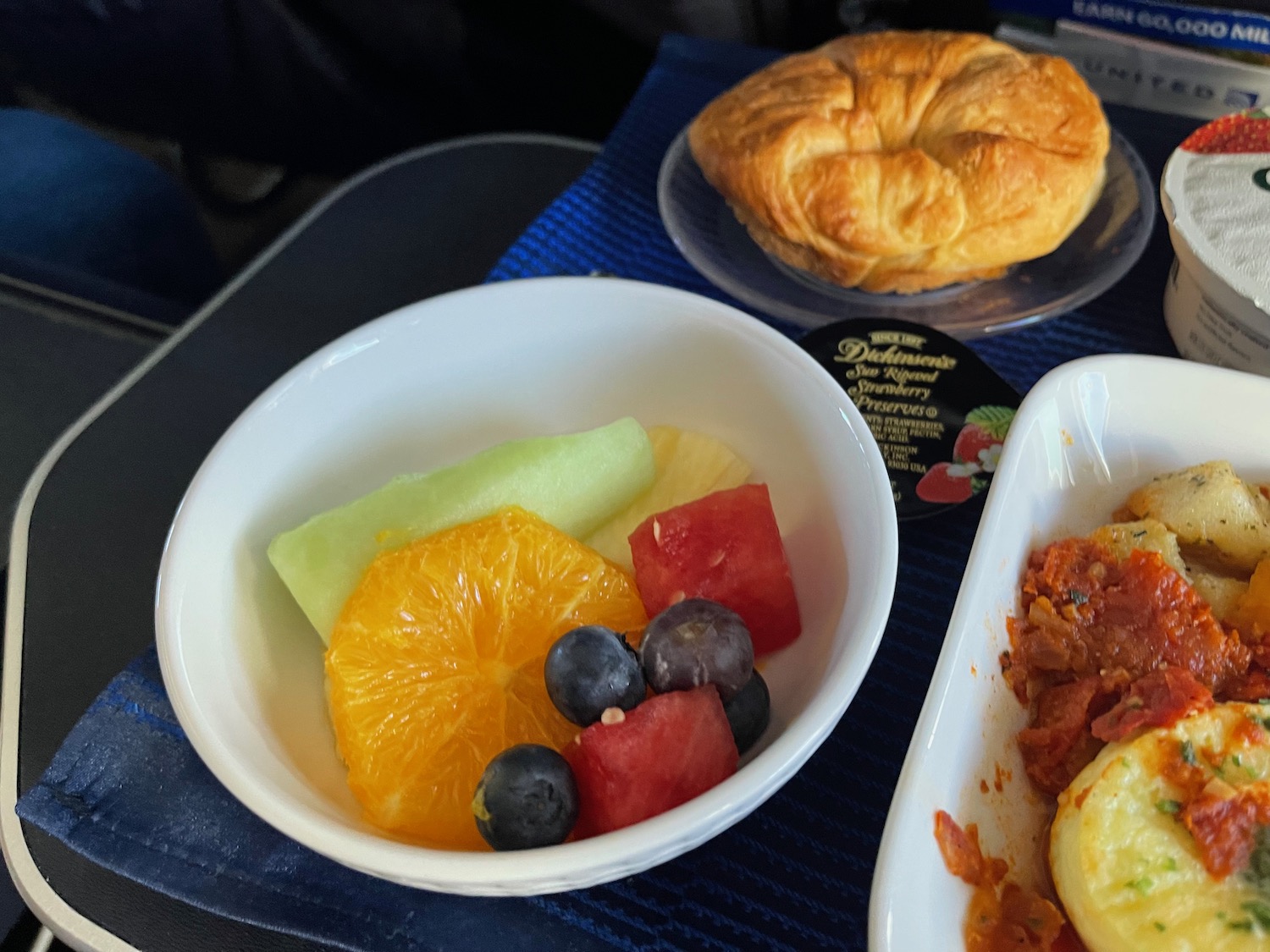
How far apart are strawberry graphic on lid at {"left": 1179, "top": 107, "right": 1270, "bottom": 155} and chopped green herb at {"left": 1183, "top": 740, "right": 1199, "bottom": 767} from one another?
1.95ft

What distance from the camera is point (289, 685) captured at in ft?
2.24

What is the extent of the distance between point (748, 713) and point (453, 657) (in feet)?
0.64

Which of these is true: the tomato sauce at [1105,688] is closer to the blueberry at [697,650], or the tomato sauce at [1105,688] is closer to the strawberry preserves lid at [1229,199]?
the blueberry at [697,650]

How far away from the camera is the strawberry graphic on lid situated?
871 millimetres

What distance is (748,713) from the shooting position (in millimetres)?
612

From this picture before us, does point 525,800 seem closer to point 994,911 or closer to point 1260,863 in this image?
point 994,911

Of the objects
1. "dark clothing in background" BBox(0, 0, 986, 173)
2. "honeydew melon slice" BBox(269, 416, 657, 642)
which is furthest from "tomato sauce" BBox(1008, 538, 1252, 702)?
"dark clothing in background" BBox(0, 0, 986, 173)

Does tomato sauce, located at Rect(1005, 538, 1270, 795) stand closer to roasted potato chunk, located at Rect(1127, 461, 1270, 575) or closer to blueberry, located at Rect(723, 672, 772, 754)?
roasted potato chunk, located at Rect(1127, 461, 1270, 575)

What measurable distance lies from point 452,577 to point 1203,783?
1.52 ft

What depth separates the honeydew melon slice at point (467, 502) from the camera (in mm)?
688

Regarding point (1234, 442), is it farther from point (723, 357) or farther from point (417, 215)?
point (417, 215)

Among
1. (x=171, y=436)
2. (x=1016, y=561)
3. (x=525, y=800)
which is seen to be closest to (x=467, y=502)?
(x=525, y=800)

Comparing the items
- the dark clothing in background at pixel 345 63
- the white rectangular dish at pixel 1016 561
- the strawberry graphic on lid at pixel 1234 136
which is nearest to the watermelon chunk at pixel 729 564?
the white rectangular dish at pixel 1016 561

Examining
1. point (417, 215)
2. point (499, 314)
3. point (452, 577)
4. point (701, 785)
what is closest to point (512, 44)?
point (417, 215)
